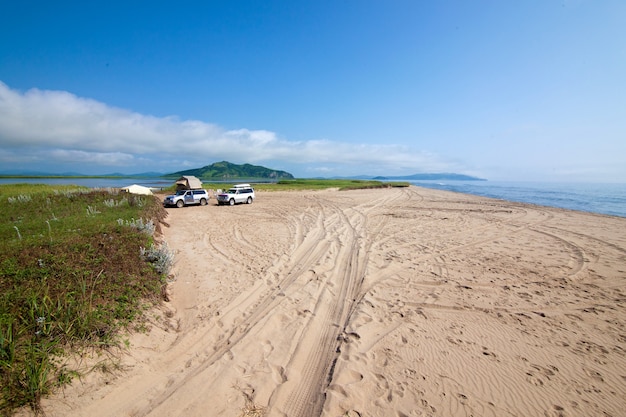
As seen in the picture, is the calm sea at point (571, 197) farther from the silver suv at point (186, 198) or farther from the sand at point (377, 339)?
the silver suv at point (186, 198)

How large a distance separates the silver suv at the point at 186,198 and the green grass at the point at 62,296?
18.3 m

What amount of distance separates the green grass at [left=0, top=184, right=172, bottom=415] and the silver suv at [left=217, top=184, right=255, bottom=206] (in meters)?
19.2

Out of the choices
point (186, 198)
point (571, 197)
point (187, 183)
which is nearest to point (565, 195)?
point (571, 197)

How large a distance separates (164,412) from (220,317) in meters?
2.40

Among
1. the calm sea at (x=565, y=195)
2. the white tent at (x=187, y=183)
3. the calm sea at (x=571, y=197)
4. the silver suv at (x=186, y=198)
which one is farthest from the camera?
the white tent at (x=187, y=183)

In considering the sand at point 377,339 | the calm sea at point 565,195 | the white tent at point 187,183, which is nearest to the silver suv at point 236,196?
the white tent at point 187,183

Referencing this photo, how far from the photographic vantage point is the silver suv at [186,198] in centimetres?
2536

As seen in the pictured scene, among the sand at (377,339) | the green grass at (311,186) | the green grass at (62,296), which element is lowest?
the sand at (377,339)

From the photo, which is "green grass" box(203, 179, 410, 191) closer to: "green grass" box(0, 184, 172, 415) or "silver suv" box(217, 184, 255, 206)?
"silver suv" box(217, 184, 255, 206)

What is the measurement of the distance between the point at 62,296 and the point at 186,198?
935 inches

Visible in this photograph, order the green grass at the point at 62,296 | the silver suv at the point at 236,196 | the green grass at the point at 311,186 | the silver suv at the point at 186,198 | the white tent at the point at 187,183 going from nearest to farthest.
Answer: the green grass at the point at 62,296 < the silver suv at the point at 186,198 < the silver suv at the point at 236,196 < the white tent at the point at 187,183 < the green grass at the point at 311,186

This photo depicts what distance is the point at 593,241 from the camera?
1195 cm

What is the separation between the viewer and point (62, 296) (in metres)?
4.43

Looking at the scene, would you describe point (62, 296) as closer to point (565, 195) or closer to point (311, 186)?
point (311, 186)
